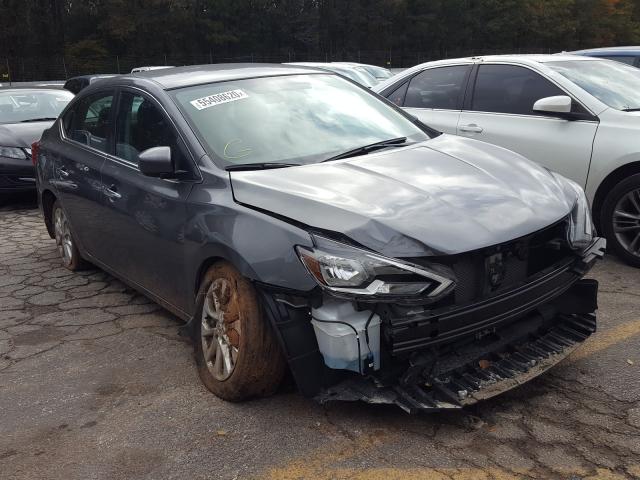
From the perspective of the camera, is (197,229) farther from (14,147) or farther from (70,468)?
(14,147)

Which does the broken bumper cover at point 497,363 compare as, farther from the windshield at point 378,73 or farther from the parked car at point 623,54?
the windshield at point 378,73

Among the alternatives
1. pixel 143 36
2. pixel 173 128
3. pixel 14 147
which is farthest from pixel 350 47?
pixel 173 128

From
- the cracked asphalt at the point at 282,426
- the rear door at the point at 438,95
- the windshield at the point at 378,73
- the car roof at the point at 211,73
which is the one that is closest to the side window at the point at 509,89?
the rear door at the point at 438,95

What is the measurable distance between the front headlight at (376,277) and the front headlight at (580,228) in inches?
34.3

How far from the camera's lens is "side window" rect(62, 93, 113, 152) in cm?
445

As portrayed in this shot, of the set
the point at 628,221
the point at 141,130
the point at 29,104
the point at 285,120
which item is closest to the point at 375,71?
the point at 29,104

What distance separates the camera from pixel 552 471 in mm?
2486

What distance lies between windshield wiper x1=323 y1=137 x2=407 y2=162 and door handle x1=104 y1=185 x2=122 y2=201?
1489 millimetres

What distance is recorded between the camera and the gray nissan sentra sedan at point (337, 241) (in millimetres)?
2617

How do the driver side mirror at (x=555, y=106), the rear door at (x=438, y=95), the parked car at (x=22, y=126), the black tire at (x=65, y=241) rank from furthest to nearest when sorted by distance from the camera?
the parked car at (x=22, y=126) < the rear door at (x=438, y=95) < the black tire at (x=65, y=241) < the driver side mirror at (x=555, y=106)

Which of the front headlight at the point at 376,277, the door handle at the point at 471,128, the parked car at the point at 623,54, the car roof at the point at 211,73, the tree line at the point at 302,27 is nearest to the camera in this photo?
the front headlight at the point at 376,277

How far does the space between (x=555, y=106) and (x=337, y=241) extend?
123 inches

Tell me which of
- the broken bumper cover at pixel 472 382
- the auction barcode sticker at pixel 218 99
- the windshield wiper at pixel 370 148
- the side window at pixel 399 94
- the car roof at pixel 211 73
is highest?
the car roof at pixel 211 73

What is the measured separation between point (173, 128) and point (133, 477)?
185 cm
